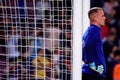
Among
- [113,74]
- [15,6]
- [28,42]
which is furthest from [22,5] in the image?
[113,74]

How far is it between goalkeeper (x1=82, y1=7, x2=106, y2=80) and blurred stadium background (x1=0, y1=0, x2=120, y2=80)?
0.47ft

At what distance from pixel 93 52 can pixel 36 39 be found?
566 millimetres

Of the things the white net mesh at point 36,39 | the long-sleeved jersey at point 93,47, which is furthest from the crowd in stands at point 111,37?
the long-sleeved jersey at point 93,47

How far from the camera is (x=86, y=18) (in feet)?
10.1

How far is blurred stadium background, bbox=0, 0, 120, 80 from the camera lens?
3.11 meters

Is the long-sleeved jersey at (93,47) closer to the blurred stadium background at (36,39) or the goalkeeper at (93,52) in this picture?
the goalkeeper at (93,52)

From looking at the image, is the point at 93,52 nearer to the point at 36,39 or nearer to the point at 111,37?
the point at 36,39

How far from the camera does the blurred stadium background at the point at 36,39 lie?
3.11 metres

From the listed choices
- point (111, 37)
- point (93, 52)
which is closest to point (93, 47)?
point (93, 52)

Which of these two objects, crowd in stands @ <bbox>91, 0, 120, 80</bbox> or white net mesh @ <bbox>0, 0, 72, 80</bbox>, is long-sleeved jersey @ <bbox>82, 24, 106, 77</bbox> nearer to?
white net mesh @ <bbox>0, 0, 72, 80</bbox>

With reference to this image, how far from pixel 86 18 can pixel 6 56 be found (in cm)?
81

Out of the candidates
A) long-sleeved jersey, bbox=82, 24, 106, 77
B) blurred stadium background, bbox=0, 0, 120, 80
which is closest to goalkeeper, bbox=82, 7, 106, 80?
long-sleeved jersey, bbox=82, 24, 106, 77

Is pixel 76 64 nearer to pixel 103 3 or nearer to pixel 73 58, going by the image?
pixel 73 58

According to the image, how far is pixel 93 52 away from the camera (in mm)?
2906
